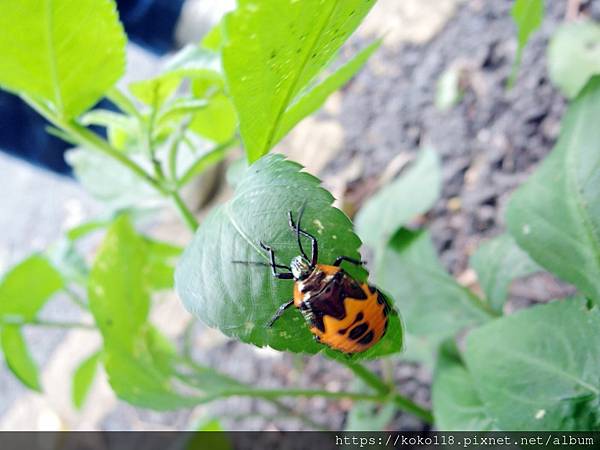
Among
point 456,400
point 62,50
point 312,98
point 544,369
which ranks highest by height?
point 62,50

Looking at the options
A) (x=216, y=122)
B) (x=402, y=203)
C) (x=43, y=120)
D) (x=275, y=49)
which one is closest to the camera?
(x=275, y=49)

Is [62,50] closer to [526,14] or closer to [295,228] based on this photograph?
[295,228]

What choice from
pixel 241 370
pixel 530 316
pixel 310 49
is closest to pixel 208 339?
pixel 241 370

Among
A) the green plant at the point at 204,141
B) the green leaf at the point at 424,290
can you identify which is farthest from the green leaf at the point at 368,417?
the green leaf at the point at 424,290

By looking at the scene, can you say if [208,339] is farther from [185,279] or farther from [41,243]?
[41,243]

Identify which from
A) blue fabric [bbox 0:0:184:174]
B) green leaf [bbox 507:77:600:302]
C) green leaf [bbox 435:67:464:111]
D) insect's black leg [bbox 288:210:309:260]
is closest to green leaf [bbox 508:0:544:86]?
green leaf [bbox 507:77:600:302]

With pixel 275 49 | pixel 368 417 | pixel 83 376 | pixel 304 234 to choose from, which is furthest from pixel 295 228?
pixel 83 376

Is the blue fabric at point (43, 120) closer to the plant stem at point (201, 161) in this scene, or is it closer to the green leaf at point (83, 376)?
the green leaf at point (83, 376)

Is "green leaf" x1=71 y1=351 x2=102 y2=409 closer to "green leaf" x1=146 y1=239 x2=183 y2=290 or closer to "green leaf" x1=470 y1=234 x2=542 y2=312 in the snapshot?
"green leaf" x1=146 y1=239 x2=183 y2=290
